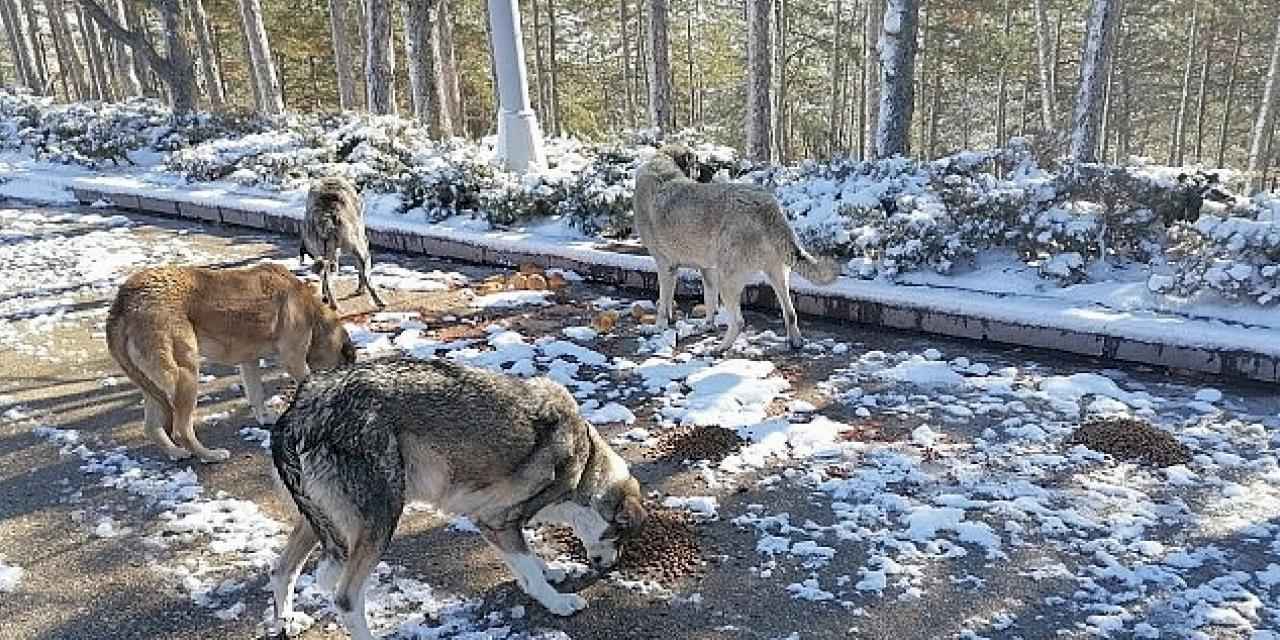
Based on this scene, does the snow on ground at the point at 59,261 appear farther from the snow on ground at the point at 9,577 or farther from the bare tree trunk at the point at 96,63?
the bare tree trunk at the point at 96,63

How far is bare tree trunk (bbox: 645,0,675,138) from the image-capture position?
16453 millimetres

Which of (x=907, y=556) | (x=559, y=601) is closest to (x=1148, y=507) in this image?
(x=907, y=556)

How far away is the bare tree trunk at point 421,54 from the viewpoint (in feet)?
52.9

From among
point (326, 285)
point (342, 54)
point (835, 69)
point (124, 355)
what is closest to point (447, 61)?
point (342, 54)

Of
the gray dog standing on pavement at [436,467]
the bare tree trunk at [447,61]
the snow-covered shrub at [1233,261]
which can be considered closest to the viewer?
the gray dog standing on pavement at [436,467]

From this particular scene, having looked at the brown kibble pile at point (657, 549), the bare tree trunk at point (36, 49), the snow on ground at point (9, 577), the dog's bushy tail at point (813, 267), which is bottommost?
the brown kibble pile at point (657, 549)

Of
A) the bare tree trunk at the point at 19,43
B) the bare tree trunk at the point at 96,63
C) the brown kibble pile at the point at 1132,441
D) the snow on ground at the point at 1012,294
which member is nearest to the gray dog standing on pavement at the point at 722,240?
the snow on ground at the point at 1012,294

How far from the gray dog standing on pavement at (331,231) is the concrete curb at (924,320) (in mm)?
1756

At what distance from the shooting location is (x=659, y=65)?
55.5 ft

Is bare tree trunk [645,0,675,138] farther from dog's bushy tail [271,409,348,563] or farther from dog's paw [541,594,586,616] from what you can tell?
dog's bushy tail [271,409,348,563]

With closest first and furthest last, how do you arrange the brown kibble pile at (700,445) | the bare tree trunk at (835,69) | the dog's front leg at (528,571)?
1. the dog's front leg at (528,571)
2. the brown kibble pile at (700,445)
3. the bare tree trunk at (835,69)

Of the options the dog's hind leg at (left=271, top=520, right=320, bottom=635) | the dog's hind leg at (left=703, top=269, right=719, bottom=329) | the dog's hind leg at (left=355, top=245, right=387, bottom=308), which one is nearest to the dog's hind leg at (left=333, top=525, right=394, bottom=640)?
the dog's hind leg at (left=271, top=520, right=320, bottom=635)

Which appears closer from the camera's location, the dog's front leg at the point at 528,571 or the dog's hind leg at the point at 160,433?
the dog's front leg at the point at 528,571

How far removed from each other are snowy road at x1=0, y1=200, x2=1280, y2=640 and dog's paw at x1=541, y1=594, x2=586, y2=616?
0.05 m
